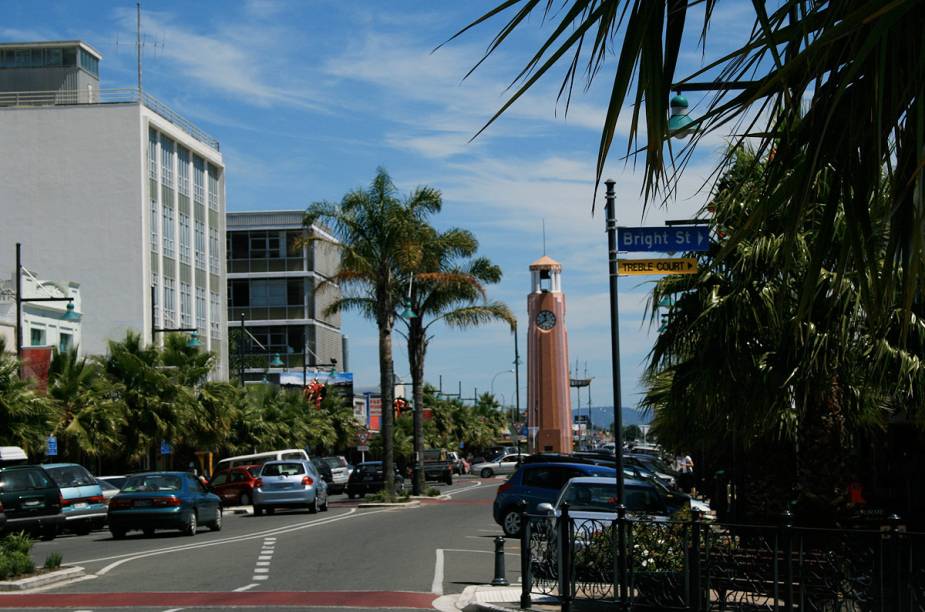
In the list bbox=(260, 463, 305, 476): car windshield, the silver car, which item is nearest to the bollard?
the silver car

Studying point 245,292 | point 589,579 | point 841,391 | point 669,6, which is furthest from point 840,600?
point 245,292

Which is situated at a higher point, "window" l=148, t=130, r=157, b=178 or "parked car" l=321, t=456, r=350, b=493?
"window" l=148, t=130, r=157, b=178

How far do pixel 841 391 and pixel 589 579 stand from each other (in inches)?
159

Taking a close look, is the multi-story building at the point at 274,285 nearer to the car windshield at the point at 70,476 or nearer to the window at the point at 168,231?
the window at the point at 168,231

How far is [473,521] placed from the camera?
32812 mm

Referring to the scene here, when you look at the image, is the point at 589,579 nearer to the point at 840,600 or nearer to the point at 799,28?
the point at 840,600

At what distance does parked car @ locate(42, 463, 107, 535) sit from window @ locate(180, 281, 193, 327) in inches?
1328

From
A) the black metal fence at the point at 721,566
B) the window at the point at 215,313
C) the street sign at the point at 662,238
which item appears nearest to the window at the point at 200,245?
the window at the point at 215,313

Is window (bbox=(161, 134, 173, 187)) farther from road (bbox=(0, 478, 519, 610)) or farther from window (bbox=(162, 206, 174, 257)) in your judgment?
road (bbox=(0, 478, 519, 610))

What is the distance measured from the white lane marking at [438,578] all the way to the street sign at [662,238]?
17.7 ft

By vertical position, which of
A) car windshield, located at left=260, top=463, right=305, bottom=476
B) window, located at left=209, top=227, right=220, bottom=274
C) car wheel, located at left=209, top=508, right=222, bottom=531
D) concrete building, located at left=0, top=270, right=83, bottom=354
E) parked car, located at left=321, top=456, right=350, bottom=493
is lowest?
parked car, located at left=321, top=456, right=350, bottom=493

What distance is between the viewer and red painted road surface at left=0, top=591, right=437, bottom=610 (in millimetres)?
15297

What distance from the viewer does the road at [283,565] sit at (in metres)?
15.9

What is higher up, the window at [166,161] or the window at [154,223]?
the window at [166,161]
